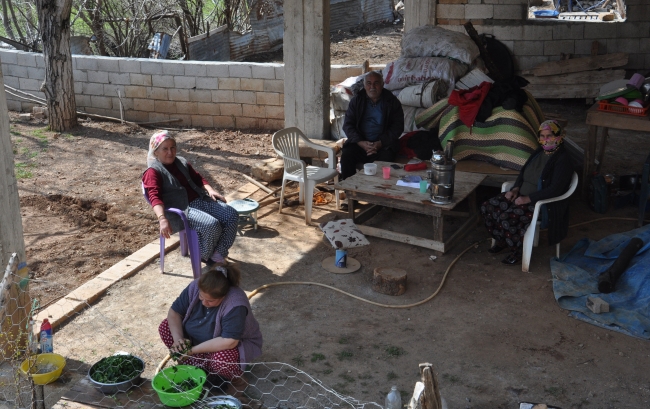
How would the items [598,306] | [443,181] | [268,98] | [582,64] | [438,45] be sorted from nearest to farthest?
[598,306], [443,181], [438,45], [268,98], [582,64]

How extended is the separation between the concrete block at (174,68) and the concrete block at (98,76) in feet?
3.45

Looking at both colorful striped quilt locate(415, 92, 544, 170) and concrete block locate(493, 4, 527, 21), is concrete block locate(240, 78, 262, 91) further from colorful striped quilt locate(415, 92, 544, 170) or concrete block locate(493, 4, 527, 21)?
concrete block locate(493, 4, 527, 21)

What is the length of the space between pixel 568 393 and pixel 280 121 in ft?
→ 22.1

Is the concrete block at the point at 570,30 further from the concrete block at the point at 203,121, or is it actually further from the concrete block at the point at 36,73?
the concrete block at the point at 36,73

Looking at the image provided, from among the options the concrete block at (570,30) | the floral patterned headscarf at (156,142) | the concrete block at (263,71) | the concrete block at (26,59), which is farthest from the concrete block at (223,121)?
the concrete block at (570,30)

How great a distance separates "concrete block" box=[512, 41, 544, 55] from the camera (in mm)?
11484

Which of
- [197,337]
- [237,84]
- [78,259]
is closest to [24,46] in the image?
[237,84]

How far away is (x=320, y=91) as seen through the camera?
793 centimetres

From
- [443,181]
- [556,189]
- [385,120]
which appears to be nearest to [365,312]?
[443,181]

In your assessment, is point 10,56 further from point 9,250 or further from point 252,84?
point 9,250

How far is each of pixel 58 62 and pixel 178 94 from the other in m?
1.77

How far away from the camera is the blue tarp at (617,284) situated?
4809mm

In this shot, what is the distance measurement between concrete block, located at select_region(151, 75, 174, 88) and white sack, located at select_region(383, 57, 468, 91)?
3868 millimetres

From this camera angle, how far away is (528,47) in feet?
37.8
